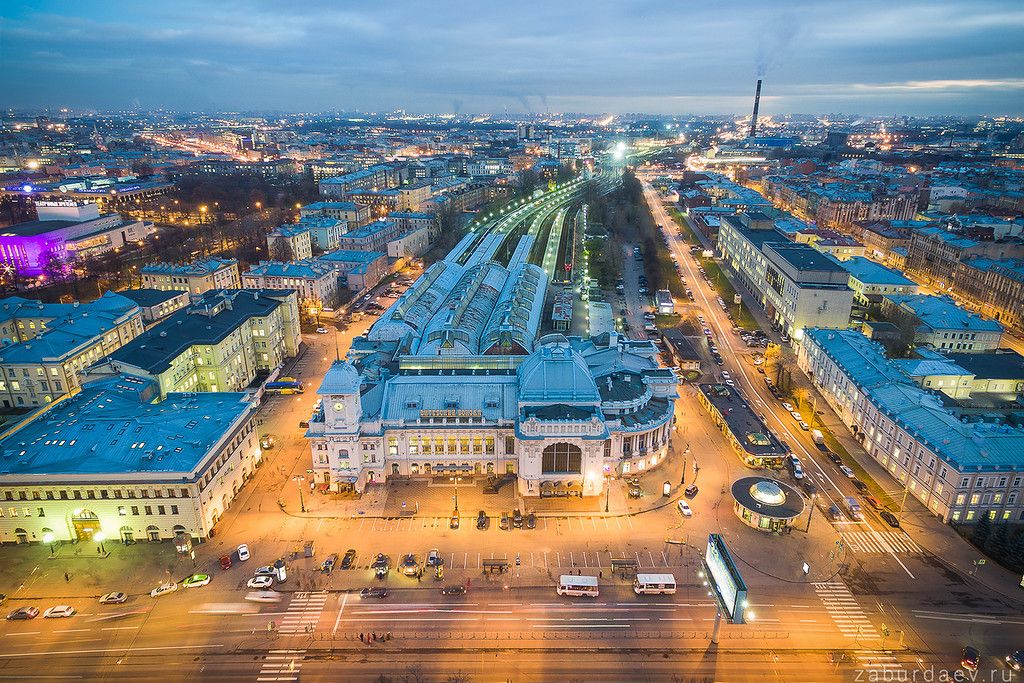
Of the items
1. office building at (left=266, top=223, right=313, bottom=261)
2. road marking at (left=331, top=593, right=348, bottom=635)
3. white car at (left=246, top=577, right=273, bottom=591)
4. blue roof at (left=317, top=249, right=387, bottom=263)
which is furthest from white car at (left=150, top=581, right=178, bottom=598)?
office building at (left=266, top=223, right=313, bottom=261)

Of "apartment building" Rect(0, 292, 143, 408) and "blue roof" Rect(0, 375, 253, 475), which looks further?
"apartment building" Rect(0, 292, 143, 408)

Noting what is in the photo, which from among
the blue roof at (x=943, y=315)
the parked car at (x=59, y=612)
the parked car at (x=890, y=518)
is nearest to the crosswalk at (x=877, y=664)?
the parked car at (x=890, y=518)

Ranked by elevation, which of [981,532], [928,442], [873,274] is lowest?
[981,532]

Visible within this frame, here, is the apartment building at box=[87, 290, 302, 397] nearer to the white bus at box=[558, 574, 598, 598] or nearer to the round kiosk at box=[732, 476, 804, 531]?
the white bus at box=[558, 574, 598, 598]

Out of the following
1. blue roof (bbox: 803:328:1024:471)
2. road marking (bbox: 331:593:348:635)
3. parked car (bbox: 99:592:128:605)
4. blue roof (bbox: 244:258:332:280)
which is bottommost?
road marking (bbox: 331:593:348:635)

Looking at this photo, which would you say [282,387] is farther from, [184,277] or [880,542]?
[880,542]

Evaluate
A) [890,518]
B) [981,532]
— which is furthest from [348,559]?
[981,532]

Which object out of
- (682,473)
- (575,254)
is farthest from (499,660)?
(575,254)
